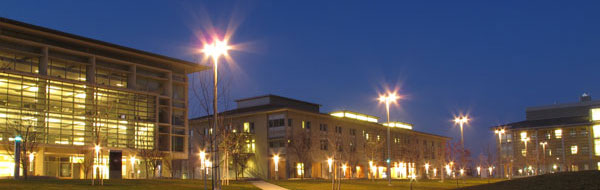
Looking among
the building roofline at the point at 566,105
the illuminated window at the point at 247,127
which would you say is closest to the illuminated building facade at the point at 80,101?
the illuminated window at the point at 247,127

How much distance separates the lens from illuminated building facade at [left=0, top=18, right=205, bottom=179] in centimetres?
5653

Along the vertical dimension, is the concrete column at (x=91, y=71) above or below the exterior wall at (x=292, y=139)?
above

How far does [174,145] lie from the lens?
74.8 m

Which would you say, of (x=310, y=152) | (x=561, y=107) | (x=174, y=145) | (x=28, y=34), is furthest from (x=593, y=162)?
(x=28, y=34)

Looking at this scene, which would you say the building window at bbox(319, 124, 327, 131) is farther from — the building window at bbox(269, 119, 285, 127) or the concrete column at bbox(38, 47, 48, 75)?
the concrete column at bbox(38, 47, 48, 75)

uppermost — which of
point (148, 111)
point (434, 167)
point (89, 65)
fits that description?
point (89, 65)

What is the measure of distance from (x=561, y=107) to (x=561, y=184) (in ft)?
320

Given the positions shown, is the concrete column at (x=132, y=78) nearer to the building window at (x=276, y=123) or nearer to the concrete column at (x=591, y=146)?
the building window at (x=276, y=123)

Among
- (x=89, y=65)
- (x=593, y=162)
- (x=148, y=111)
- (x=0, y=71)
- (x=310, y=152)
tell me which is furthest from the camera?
Result: (x=593, y=162)

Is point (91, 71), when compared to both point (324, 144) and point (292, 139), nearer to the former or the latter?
point (292, 139)

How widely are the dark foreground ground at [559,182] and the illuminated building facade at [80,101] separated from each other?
3368cm

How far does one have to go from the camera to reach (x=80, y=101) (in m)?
63.4

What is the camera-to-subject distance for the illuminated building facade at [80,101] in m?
56.5

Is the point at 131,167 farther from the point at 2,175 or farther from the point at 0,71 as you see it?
the point at 0,71
